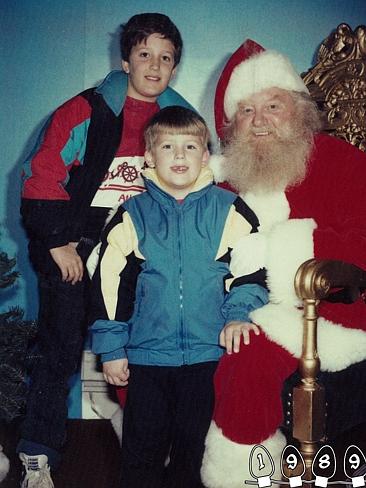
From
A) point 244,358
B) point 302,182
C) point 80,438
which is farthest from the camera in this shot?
point 80,438

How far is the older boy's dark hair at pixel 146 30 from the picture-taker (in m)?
1.53

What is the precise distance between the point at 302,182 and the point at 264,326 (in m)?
0.45

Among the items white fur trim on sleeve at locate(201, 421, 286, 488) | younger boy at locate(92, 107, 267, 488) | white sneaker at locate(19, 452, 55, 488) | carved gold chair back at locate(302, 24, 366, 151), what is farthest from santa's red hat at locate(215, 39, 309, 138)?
white sneaker at locate(19, 452, 55, 488)

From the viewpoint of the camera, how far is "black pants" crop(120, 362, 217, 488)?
1276 millimetres

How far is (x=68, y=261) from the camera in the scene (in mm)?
1491

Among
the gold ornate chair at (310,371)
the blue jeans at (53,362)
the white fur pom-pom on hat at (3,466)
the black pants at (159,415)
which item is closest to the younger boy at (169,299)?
the black pants at (159,415)

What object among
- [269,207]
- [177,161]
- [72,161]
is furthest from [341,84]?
[72,161]

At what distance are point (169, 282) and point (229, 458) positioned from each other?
14.3 inches

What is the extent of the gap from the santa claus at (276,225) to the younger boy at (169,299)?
51mm

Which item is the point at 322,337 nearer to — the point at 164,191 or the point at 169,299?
the point at 169,299

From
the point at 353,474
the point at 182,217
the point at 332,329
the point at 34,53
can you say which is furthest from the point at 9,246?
the point at 353,474

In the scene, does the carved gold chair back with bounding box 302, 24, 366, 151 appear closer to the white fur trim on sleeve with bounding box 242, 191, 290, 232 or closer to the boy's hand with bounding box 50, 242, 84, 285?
the white fur trim on sleeve with bounding box 242, 191, 290, 232

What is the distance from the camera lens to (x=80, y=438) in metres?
1.80

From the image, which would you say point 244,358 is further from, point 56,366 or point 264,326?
point 56,366
